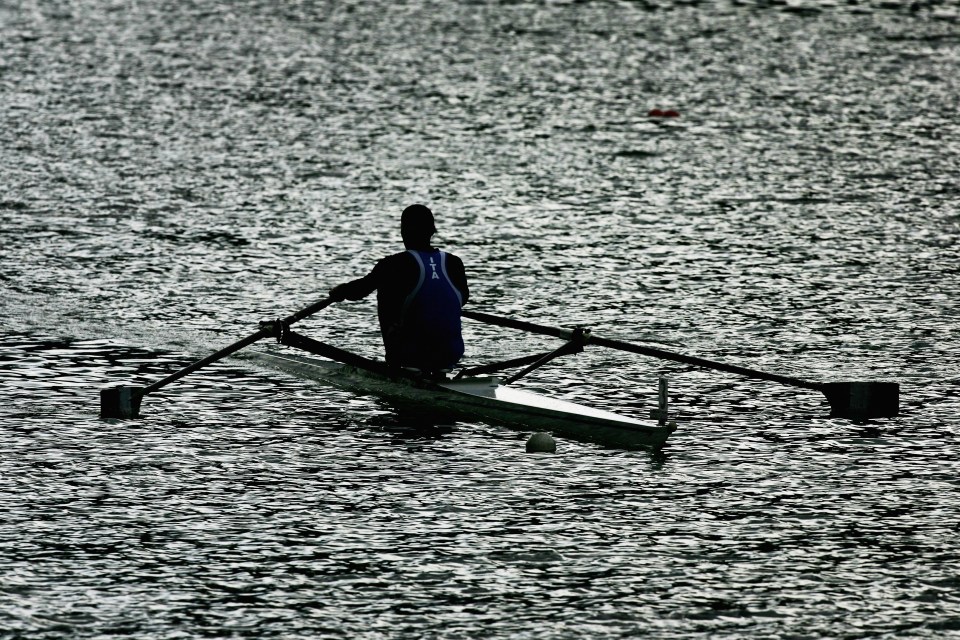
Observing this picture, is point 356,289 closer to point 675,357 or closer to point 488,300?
point 675,357

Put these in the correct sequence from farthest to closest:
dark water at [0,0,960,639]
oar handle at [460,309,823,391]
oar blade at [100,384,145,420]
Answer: oar handle at [460,309,823,391] → oar blade at [100,384,145,420] → dark water at [0,0,960,639]

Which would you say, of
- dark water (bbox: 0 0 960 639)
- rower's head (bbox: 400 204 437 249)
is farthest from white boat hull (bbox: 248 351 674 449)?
rower's head (bbox: 400 204 437 249)

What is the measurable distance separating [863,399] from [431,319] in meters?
3.05

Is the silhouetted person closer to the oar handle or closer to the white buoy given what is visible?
the oar handle

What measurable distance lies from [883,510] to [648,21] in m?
22.7

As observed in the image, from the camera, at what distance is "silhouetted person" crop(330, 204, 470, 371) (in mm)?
12461

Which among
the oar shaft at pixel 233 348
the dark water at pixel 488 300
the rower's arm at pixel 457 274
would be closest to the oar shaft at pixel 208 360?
the oar shaft at pixel 233 348

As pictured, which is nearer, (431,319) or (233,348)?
(431,319)

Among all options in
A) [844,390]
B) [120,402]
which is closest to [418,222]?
[120,402]

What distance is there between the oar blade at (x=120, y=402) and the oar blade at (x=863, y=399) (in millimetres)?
4780

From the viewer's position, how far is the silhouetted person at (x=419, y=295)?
12.5m

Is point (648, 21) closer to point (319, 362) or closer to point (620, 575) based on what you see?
point (319, 362)

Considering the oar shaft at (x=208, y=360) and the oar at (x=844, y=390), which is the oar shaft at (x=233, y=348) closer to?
the oar shaft at (x=208, y=360)

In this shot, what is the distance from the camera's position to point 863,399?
12055 millimetres
